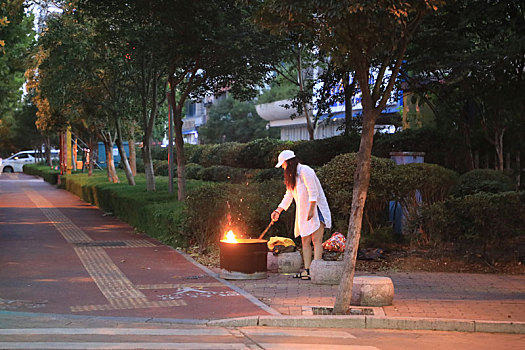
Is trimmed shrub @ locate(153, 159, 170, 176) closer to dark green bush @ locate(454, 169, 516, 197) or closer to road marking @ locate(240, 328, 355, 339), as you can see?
dark green bush @ locate(454, 169, 516, 197)

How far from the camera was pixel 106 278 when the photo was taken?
1158 centimetres

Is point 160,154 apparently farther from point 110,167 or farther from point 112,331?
point 112,331

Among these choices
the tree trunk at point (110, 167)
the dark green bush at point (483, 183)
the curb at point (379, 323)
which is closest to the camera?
the curb at point (379, 323)

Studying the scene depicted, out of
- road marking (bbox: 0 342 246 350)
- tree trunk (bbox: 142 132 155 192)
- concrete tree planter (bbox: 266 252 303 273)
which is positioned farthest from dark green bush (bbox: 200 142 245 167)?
road marking (bbox: 0 342 246 350)

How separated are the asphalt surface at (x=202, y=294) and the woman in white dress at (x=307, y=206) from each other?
2.01 feet

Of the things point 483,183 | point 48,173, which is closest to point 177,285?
point 483,183

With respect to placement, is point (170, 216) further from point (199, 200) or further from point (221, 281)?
point (221, 281)

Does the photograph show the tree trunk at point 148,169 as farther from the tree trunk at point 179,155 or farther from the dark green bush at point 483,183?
the dark green bush at point 483,183

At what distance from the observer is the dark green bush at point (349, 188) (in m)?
13.6

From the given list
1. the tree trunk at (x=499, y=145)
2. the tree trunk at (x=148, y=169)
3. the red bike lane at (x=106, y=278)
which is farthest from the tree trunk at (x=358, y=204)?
the tree trunk at (x=148, y=169)

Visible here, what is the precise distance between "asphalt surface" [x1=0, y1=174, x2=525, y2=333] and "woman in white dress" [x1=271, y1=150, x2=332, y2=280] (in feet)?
2.01

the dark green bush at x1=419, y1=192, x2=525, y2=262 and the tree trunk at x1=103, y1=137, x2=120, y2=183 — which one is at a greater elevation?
the tree trunk at x1=103, y1=137, x2=120, y2=183

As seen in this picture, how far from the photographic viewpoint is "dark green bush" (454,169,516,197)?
15.0m

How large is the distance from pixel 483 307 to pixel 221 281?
3673mm
